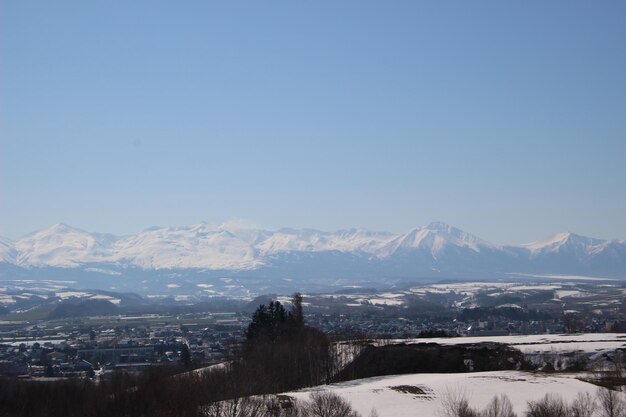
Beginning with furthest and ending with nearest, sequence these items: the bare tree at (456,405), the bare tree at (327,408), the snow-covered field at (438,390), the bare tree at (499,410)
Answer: the snow-covered field at (438,390) → the bare tree at (327,408) → the bare tree at (456,405) → the bare tree at (499,410)

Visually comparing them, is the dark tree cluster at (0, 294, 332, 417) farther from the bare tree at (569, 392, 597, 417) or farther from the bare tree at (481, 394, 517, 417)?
the bare tree at (569, 392, 597, 417)

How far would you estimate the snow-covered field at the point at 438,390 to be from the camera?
48.9 m

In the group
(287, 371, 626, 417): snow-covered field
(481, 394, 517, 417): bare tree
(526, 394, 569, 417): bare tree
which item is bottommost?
(287, 371, 626, 417): snow-covered field

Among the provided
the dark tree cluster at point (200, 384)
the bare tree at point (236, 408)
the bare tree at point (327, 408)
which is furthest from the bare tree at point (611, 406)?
the dark tree cluster at point (200, 384)

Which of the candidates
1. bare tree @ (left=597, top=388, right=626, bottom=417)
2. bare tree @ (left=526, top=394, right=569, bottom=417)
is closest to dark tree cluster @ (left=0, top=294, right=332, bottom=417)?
bare tree @ (left=526, top=394, right=569, bottom=417)

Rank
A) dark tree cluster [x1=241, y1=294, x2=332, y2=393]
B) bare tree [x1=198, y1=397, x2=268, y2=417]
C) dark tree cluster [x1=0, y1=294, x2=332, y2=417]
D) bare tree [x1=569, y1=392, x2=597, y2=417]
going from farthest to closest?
dark tree cluster [x1=241, y1=294, x2=332, y2=393]
dark tree cluster [x1=0, y1=294, x2=332, y2=417]
bare tree [x1=569, y1=392, x2=597, y2=417]
bare tree [x1=198, y1=397, x2=268, y2=417]

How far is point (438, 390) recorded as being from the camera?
53938 mm

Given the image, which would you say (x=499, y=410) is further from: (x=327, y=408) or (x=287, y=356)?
(x=287, y=356)

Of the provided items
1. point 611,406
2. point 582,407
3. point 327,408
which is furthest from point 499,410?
point 327,408

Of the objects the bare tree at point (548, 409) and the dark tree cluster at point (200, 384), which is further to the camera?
the dark tree cluster at point (200, 384)

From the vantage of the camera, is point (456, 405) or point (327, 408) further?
point (456, 405)

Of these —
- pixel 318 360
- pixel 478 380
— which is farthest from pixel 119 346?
pixel 478 380

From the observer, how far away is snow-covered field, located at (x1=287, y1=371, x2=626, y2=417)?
4891cm

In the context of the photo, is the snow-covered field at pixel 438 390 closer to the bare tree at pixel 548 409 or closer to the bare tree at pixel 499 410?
the bare tree at pixel 499 410
